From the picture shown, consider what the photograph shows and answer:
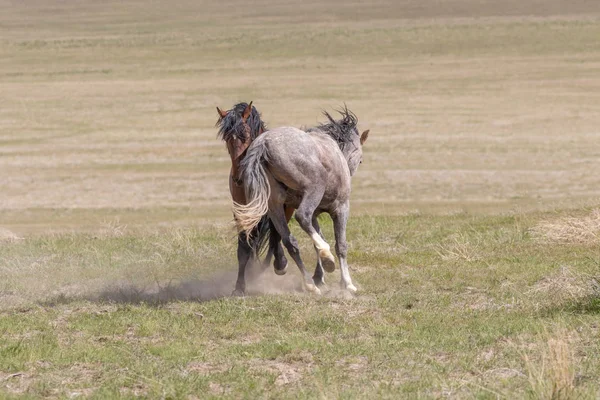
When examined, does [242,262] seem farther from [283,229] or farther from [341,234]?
[341,234]

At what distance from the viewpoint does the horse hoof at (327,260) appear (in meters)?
9.15

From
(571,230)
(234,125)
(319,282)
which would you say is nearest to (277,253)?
(319,282)

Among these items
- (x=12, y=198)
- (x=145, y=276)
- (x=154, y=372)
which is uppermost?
(x=154, y=372)

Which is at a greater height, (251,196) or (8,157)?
(251,196)

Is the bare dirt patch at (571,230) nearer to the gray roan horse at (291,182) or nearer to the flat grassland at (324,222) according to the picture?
the flat grassland at (324,222)

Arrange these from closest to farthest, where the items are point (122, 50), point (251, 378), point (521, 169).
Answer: point (251, 378)
point (521, 169)
point (122, 50)

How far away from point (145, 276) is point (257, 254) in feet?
4.60

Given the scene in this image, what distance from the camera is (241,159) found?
9.59 meters

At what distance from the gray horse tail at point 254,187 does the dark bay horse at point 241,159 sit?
20cm

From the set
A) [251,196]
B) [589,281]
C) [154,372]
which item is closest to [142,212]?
[251,196]

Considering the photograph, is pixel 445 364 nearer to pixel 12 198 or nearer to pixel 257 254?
pixel 257 254

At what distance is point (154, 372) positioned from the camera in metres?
6.45

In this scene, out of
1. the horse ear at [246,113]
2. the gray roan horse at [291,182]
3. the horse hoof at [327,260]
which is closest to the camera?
the horse hoof at [327,260]

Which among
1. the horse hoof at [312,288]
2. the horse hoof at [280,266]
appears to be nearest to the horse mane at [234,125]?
the horse hoof at [280,266]
